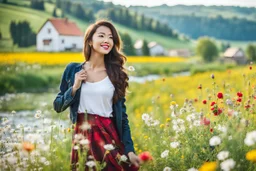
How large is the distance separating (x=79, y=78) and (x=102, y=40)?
31 centimetres

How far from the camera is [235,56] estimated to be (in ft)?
50.5

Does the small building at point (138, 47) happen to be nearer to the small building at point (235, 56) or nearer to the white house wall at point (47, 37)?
the white house wall at point (47, 37)

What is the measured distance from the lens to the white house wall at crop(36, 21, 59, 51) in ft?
55.8

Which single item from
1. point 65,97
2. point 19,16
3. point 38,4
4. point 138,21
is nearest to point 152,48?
point 138,21

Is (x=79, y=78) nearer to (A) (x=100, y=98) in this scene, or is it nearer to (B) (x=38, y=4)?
(A) (x=100, y=98)

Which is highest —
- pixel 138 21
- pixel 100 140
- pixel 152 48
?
pixel 100 140

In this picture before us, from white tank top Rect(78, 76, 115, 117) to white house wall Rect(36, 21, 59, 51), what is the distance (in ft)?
45.7

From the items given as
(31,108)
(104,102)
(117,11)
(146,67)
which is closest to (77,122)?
(104,102)

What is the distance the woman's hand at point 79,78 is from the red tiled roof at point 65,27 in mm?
14245

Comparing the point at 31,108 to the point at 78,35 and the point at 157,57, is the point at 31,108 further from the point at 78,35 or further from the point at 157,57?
the point at 157,57

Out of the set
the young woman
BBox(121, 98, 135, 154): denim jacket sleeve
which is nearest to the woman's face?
the young woman

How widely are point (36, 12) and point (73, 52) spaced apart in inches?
111

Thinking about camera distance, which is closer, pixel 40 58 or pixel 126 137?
pixel 126 137

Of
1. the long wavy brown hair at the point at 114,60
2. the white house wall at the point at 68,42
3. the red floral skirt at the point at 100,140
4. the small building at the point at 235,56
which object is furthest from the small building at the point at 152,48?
the red floral skirt at the point at 100,140
